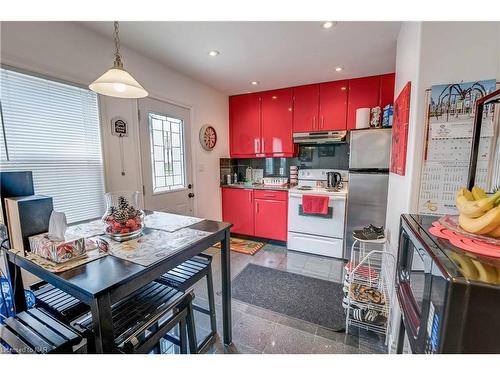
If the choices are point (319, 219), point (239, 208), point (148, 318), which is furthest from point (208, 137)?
point (148, 318)

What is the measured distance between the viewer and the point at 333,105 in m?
2.91

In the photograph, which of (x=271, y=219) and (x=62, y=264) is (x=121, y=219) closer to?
(x=62, y=264)

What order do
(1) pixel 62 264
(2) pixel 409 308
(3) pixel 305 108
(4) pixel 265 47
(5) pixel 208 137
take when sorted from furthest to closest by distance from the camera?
1. (5) pixel 208 137
2. (3) pixel 305 108
3. (4) pixel 265 47
4. (1) pixel 62 264
5. (2) pixel 409 308

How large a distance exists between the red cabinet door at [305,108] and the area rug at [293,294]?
199 centimetres

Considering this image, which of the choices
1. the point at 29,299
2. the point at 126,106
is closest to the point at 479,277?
the point at 29,299

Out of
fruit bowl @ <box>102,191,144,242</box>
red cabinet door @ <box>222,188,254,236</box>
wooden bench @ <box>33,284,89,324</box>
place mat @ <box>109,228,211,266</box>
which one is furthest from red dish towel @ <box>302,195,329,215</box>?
wooden bench @ <box>33,284,89,324</box>

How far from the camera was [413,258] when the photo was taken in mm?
840

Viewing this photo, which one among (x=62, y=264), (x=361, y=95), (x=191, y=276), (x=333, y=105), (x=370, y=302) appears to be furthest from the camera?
(x=333, y=105)

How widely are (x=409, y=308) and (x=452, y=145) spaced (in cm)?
92

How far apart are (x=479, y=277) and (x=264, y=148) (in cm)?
303

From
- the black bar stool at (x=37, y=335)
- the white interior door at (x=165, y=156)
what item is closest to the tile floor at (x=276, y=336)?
the black bar stool at (x=37, y=335)

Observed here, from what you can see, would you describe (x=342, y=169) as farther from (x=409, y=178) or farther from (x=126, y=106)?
(x=126, y=106)

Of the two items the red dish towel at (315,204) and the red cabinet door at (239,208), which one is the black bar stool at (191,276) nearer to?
the red dish towel at (315,204)

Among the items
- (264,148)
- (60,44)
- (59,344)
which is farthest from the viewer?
(264,148)
